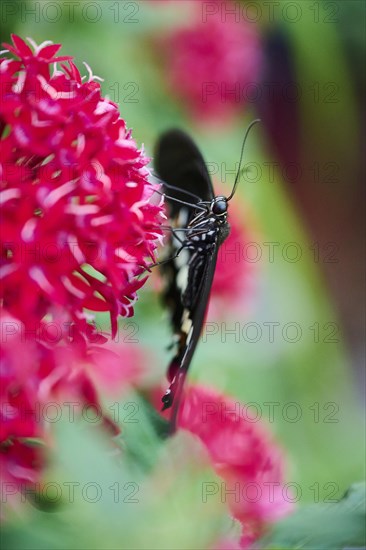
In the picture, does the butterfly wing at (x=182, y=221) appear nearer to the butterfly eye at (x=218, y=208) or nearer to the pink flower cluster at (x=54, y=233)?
the butterfly eye at (x=218, y=208)

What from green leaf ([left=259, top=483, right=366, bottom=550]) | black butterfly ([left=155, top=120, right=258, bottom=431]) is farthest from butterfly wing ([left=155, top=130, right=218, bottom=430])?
green leaf ([left=259, top=483, right=366, bottom=550])

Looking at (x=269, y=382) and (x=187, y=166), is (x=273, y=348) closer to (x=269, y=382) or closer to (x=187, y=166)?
(x=269, y=382)

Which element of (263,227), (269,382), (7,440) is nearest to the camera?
(7,440)

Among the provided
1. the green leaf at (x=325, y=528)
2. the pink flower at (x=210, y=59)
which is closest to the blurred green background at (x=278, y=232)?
the pink flower at (x=210, y=59)

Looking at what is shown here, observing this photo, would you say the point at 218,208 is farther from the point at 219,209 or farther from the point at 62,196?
the point at 62,196

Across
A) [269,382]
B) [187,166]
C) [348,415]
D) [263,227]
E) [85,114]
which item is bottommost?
[348,415]

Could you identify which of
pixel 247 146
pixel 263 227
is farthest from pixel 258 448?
pixel 247 146
